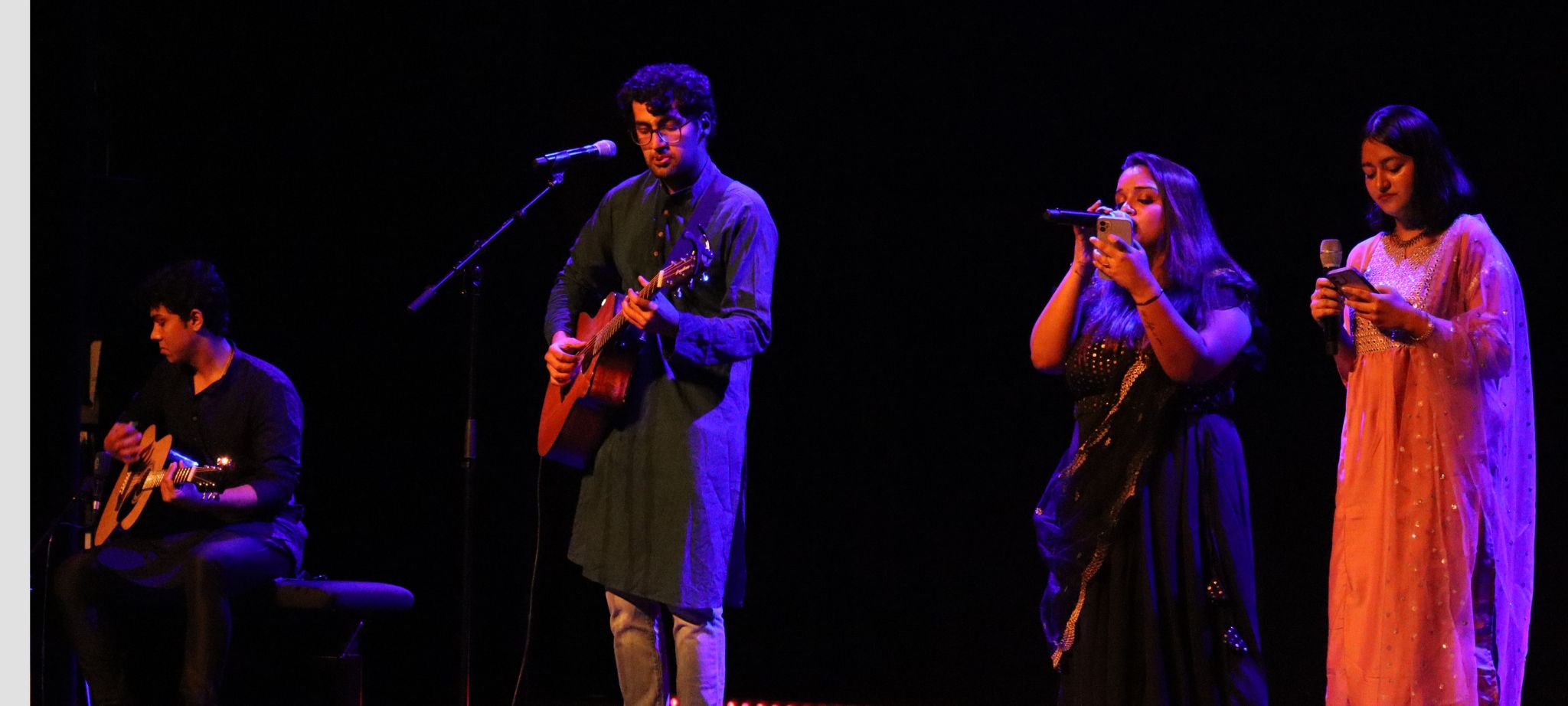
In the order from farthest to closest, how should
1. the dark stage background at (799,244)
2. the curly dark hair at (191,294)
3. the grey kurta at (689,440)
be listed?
the curly dark hair at (191,294) → the dark stage background at (799,244) → the grey kurta at (689,440)

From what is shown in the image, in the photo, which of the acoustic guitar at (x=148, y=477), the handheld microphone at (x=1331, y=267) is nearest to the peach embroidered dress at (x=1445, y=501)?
the handheld microphone at (x=1331, y=267)

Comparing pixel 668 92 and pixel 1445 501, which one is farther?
pixel 668 92

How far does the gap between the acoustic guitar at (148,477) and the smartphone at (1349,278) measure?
335 cm

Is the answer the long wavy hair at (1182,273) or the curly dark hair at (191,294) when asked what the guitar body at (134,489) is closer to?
the curly dark hair at (191,294)

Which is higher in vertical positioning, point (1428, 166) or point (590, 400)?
point (1428, 166)

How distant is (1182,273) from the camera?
109 inches

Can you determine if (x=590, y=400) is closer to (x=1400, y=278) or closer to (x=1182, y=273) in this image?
(x=1182, y=273)

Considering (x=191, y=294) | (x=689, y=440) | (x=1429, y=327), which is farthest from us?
(x=191, y=294)

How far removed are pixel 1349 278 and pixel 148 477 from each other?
3.59 metres

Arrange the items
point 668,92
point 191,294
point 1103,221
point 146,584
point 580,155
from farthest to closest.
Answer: point 191,294
point 146,584
point 580,155
point 668,92
point 1103,221

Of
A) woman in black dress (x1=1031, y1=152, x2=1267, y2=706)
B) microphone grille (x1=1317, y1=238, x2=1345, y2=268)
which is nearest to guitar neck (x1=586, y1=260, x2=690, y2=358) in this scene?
woman in black dress (x1=1031, y1=152, x2=1267, y2=706)

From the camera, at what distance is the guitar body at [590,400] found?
3.00m

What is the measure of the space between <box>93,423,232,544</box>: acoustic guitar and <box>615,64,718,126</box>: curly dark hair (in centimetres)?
208

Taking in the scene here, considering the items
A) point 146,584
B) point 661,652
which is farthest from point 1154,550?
point 146,584
